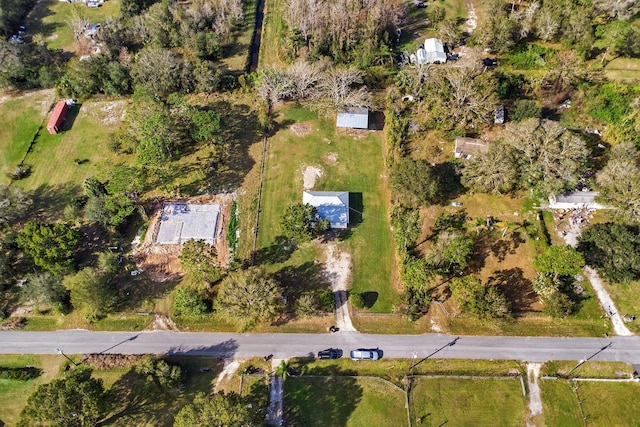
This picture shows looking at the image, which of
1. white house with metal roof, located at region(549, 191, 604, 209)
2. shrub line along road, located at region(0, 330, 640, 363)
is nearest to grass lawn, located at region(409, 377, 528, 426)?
shrub line along road, located at region(0, 330, 640, 363)

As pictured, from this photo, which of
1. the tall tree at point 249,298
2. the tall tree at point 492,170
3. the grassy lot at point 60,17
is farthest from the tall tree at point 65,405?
the grassy lot at point 60,17

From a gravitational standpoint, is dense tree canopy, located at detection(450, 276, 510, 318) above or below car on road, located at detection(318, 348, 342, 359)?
above

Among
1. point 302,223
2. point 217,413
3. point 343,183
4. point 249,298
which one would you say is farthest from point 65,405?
point 343,183

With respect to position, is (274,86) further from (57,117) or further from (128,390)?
(128,390)

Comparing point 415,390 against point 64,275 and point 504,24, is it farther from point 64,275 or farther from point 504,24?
point 504,24

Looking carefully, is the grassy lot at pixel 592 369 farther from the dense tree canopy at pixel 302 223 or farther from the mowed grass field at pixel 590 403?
the dense tree canopy at pixel 302 223

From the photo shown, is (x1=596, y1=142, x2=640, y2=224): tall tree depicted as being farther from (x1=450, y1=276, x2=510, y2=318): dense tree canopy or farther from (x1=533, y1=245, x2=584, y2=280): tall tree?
(x1=450, y1=276, x2=510, y2=318): dense tree canopy
